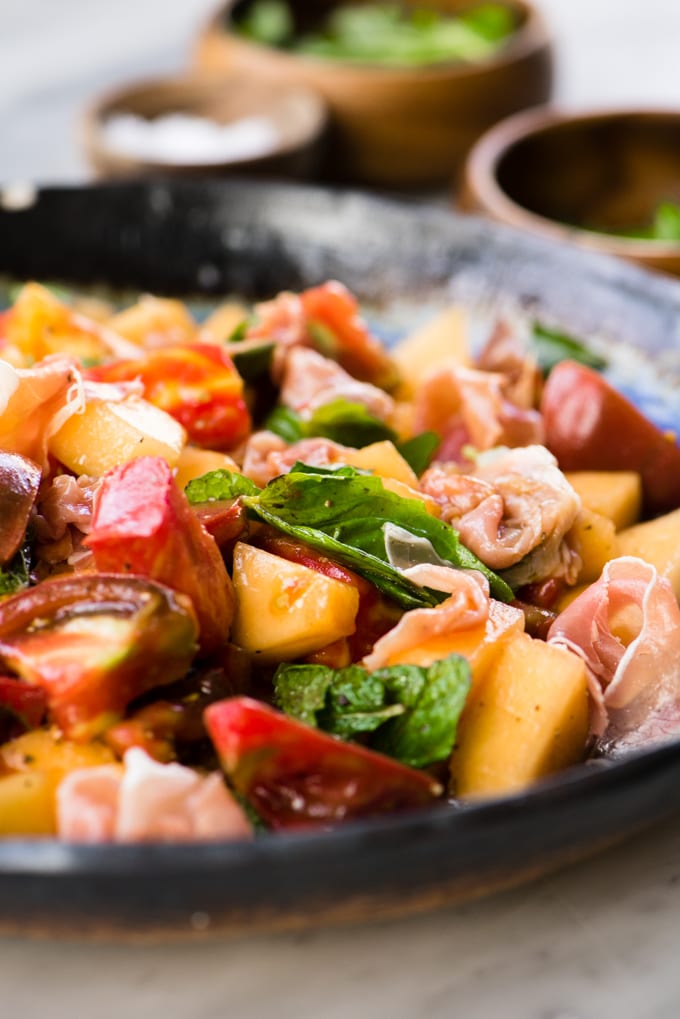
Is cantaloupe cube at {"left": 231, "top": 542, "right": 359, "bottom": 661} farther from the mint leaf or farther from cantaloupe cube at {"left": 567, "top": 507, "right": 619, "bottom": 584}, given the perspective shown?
cantaloupe cube at {"left": 567, "top": 507, "right": 619, "bottom": 584}

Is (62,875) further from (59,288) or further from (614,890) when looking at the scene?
(59,288)

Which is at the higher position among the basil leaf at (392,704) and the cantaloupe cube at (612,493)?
the basil leaf at (392,704)

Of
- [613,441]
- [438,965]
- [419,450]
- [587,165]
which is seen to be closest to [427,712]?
[438,965]

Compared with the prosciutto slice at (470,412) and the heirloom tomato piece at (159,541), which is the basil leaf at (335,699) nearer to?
the heirloom tomato piece at (159,541)

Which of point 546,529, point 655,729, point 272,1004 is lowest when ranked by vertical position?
point 272,1004

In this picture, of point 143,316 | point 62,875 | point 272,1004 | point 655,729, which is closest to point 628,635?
point 655,729

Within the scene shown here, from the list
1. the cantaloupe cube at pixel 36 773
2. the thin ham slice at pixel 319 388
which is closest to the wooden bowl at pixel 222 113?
the thin ham slice at pixel 319 388

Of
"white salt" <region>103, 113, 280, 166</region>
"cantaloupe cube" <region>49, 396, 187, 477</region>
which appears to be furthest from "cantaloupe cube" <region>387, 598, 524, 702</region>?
"white salt" <region>103, 113, 280, 166</region>
